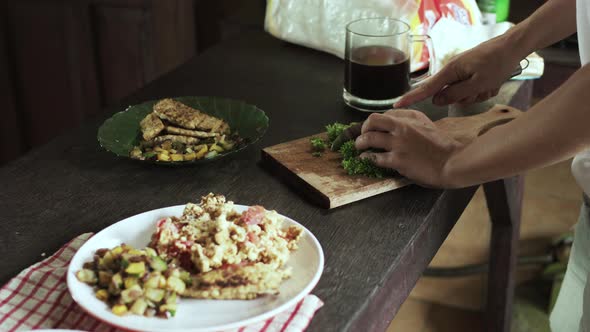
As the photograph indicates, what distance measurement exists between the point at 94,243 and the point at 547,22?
919 millimetres

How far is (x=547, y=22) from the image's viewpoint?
1.35 metres

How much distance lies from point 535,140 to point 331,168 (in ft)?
1.10

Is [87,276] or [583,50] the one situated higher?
[583,50]

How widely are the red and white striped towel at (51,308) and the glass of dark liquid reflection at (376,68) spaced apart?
24.9 inches

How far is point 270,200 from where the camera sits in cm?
115

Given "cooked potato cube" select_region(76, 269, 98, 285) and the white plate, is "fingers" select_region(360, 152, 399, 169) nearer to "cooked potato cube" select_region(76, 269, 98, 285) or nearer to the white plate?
the white plate

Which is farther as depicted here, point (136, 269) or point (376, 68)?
point (376, 68)

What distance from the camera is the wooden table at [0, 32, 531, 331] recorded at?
0.98 metres

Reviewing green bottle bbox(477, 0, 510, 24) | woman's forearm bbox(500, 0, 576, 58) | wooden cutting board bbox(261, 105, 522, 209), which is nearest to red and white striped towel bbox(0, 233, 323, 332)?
wooden cutting board bbox(261, 105, 522, 209)

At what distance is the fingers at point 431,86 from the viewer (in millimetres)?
1397

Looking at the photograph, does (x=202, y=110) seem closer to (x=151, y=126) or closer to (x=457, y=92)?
(x=151, y=126)

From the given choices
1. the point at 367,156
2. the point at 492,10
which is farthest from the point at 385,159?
the point at 492,10

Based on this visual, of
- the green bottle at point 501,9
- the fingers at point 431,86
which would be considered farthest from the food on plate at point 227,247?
the green bottle at point 501,9

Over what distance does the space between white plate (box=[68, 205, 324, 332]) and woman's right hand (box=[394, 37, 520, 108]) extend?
56cm
